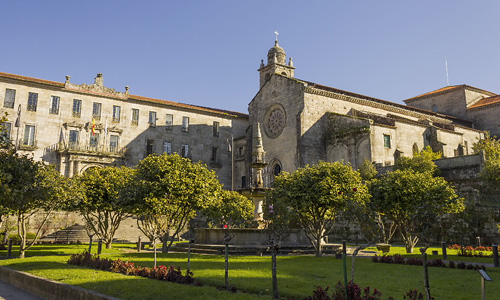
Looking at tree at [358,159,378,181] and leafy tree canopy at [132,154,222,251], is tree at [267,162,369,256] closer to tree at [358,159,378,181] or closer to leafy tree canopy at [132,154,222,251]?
leafy tree canopy at [132,154,222,251]

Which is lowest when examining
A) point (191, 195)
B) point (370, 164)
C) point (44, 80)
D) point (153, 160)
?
point (191, 195)

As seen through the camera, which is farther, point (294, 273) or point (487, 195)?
point (487, 195)

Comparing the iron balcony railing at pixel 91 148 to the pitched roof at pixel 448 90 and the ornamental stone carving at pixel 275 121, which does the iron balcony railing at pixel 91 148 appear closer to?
the ornamental stone carving at pixel 275 121

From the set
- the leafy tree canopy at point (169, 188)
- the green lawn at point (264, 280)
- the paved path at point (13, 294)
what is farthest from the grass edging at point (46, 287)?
the leafy tree canopy at point (169, 188)

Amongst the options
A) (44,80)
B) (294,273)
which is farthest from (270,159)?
(294,273)

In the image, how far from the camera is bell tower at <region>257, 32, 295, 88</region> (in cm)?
5878

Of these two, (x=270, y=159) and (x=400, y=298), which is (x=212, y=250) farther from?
(x=270, y=159)

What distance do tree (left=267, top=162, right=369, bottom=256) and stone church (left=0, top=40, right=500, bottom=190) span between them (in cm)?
1739

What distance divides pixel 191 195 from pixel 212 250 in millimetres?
3158

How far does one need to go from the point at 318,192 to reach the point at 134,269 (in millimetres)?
10879

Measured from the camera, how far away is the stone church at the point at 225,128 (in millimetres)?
42594

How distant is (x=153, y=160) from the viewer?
21.1 metres

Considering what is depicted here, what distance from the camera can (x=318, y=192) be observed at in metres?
A: 20.7

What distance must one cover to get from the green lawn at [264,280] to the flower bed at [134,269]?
44 cm
